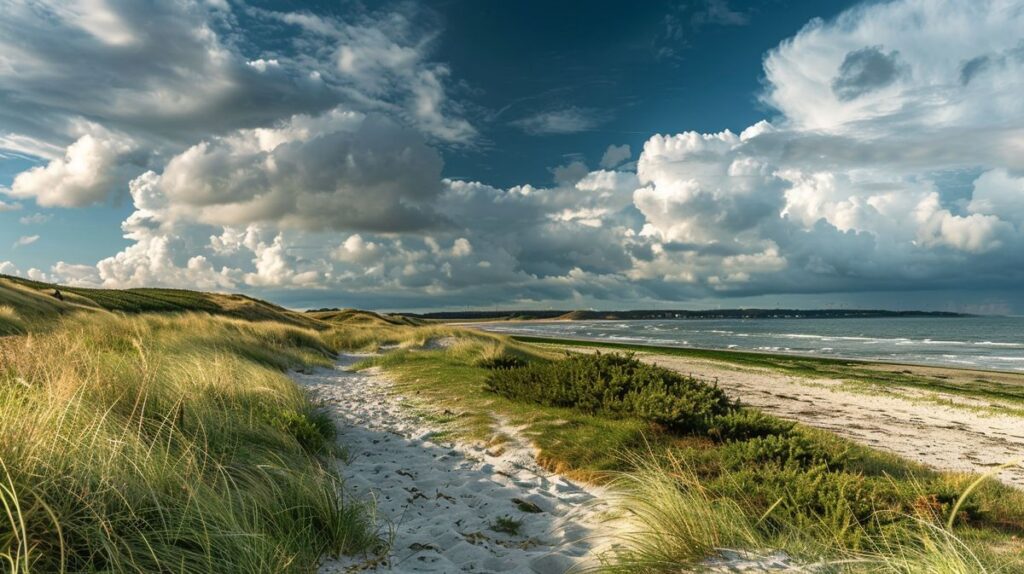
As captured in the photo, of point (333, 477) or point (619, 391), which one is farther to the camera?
point (619, 391)

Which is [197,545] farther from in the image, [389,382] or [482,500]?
[389,382]

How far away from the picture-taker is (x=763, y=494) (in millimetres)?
5469

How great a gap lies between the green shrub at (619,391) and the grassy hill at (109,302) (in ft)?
66.5

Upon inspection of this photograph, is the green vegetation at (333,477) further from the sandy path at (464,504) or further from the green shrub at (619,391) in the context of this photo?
the sandy path at (464,504)

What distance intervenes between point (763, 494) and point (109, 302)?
50414mm

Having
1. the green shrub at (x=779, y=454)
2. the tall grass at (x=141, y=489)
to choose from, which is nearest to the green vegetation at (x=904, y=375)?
the green shrub at (x=779, y=454)

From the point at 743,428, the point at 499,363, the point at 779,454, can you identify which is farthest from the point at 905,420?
the point at 779,454

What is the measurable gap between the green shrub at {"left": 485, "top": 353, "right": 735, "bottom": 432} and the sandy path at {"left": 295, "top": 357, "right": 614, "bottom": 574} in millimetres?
1594

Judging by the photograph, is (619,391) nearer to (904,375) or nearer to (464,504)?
(464,504)

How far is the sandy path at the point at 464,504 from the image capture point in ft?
14.8

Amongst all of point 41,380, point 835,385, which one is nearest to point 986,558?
point 41,380

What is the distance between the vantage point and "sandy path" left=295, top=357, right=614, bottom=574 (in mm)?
4516

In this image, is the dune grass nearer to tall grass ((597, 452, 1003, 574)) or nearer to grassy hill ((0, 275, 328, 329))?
tall grass ((597, 452, 1003, 574))

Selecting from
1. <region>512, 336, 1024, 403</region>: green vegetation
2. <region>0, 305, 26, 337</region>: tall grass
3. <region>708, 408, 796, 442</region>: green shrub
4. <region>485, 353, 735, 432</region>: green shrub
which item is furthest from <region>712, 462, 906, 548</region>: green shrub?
<region>512, 336, 1024, 403</region>: green vegetation
